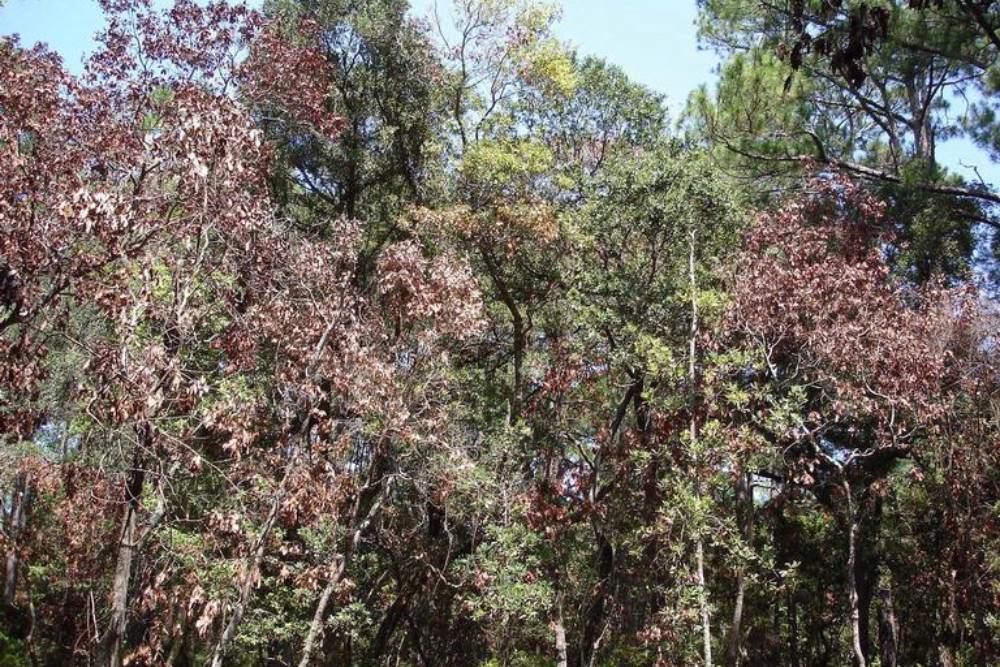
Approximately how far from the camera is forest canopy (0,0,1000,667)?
7.05 m

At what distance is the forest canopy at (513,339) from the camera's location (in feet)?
23.1

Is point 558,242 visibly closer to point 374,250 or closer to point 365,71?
point 374,250

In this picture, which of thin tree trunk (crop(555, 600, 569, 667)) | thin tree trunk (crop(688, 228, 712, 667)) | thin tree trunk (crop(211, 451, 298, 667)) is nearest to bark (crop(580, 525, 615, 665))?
thin tree trunk (crop(555, 600, 569, 667))

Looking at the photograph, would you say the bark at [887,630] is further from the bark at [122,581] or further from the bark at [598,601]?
the bark at [122,581]

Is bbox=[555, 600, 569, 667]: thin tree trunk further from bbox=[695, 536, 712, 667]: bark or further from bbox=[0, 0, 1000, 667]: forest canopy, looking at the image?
bbox=[695, 536, 712, 667]: bark

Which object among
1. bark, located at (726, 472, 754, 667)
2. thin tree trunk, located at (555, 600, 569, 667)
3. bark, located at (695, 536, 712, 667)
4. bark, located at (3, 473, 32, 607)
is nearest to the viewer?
bark, located at (695, 536, 712, 667)

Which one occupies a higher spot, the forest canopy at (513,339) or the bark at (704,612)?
the forest canopy at (513,339)

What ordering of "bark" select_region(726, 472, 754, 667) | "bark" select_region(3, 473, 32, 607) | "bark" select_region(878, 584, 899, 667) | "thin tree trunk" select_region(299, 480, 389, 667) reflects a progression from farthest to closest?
"bark" select_region(3, 473, 32, 607)
"bark" select_region(878, 584, 899, 667)
"bark" select_region(726, 472, 754, 667)
"thin tree trunk" select_region(299, 480, 389, 667)

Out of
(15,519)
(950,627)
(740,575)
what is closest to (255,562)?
(740,575)

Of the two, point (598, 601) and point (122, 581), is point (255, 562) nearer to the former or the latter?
point (122, 581)

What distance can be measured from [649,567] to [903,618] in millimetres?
7892

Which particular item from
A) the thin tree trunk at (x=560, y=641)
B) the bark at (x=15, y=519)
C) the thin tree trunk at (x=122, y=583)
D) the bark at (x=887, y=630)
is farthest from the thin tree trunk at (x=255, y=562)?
the bark at (x=887, y=630)

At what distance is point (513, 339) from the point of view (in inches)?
523

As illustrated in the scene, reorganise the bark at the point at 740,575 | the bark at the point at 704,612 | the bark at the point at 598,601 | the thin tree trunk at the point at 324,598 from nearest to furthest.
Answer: the thin tree trunk at the point at 324,598 < the bark at the point at 704,612 < the bark at the point at 740,575 < the bark at the point at 598,601
